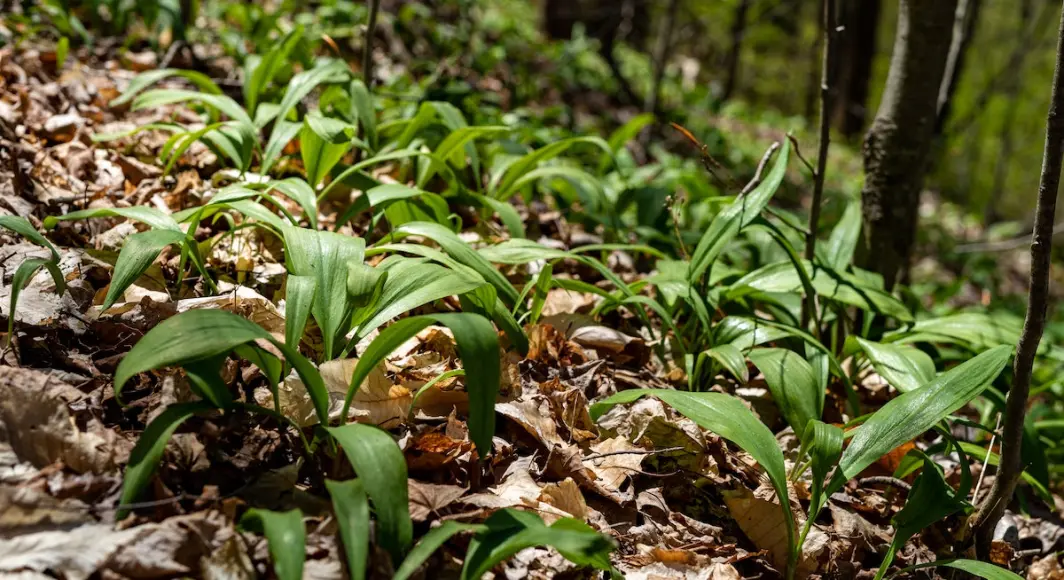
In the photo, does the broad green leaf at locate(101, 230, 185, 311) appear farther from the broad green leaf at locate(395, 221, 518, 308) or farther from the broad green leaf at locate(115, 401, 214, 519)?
the broad green leaf at locate(395, 221, 518, 308)

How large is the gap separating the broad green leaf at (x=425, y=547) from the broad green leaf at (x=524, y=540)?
3cm

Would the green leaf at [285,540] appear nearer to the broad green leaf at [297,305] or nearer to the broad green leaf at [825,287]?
the broad green leaf at [297,305]

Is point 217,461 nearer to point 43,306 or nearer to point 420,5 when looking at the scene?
point 43,306

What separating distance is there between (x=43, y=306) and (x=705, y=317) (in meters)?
1.67

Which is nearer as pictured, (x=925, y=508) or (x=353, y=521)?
(x=353, y=521)

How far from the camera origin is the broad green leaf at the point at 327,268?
5.50 ft

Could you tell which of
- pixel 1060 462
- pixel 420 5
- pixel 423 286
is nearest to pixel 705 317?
pixel 423 286

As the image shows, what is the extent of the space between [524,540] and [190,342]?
0.65m

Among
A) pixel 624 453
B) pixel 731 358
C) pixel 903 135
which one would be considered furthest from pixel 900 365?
pixel 903 135

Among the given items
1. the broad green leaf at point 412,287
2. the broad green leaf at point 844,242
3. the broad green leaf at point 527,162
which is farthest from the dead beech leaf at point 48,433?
the broad green leaf at point 844,242

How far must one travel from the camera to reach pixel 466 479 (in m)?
1.63

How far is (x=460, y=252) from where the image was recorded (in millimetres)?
2053

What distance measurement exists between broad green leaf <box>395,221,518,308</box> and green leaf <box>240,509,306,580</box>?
3.04 feet

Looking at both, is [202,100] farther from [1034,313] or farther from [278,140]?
[1034,313]
